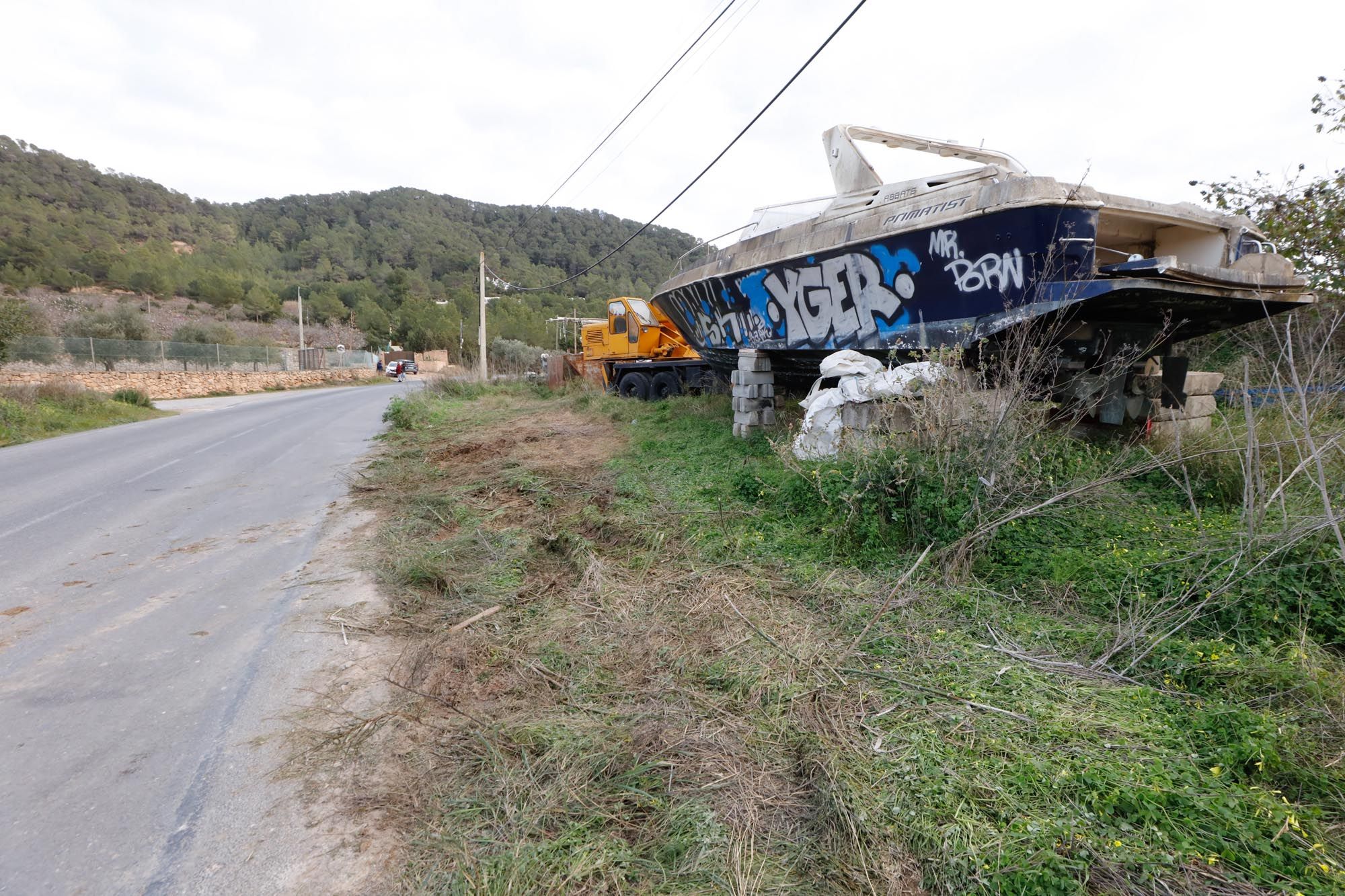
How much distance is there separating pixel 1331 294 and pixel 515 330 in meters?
45.1

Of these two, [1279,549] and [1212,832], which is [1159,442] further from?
[1212,832]

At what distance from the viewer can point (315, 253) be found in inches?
3076

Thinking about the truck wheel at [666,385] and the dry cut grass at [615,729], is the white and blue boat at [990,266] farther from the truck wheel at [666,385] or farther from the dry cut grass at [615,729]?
the truck wheel at [666,385]

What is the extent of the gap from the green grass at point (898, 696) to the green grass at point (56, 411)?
41.7 feet

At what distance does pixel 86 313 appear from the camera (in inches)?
1486

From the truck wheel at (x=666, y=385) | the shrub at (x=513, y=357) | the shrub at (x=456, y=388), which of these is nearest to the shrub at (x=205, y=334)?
the shrub at (x=513, y=357)

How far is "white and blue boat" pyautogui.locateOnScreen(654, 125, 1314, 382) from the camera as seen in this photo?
236 inches

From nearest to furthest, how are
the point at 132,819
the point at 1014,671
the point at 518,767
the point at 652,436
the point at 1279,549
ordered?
the point at 132,819
the point at 518,767
the point at 1014,671
the point at 1279,549
the point at 652,436

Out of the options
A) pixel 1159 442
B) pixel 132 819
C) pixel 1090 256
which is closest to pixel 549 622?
pixel 132 819

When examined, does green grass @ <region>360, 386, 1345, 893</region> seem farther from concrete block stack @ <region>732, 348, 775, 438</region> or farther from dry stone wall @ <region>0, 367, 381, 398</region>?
dry stone wall @ <region>0, 367, 381, 398</region>

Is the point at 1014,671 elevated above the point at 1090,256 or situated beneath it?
situated beneath

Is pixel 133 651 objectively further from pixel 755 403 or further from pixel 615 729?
pixel 755 403

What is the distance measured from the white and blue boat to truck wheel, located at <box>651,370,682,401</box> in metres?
7.01

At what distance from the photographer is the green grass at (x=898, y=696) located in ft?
7.23
